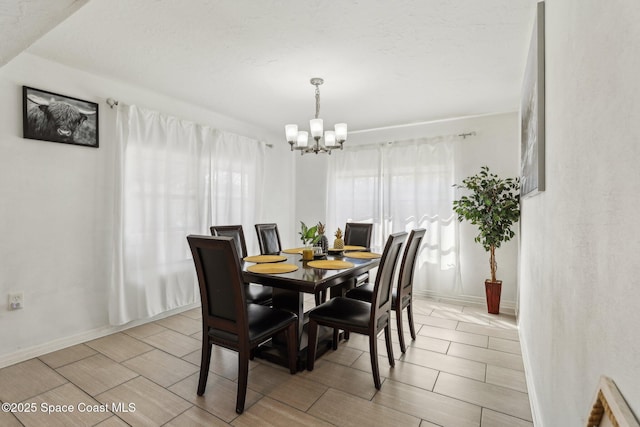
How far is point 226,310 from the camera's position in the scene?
76.0 inches

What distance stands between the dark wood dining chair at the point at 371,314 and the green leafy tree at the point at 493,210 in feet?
5.58

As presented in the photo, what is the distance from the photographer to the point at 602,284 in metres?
0.77

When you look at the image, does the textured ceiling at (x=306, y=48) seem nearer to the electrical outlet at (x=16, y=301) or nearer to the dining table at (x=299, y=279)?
the dining table at (x=299, y=279)

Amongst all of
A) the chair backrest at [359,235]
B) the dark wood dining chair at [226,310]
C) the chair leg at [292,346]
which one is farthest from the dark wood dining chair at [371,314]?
the chair backrest at [359,235]

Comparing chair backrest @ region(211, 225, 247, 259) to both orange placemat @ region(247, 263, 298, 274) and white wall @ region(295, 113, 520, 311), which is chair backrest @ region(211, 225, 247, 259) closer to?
orange placemat @ region(247, 263, 298, 274)

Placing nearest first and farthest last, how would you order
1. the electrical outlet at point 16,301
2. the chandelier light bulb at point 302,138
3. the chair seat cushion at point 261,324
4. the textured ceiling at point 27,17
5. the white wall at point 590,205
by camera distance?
the white wall at point 590,205
the textured ceiling at point 27,17
the chair seat cushion at point 261,324
the electrical outlet at point 16,301
the chandelier light bulb at point 302,138

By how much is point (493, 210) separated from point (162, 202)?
11.7ft

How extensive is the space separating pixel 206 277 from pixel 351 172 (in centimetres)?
332

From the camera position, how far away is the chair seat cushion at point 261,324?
192cm

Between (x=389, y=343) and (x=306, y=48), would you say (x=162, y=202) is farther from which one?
(x=389, y=343)

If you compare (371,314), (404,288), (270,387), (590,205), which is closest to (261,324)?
(270,387)

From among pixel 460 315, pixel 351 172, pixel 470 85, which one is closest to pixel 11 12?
pixel 470 85

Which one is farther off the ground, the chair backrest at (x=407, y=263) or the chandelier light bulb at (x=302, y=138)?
the chandelier light bulb at (x=302, y=138)

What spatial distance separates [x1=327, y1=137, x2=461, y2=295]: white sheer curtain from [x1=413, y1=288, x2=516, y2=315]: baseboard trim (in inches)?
2.1
